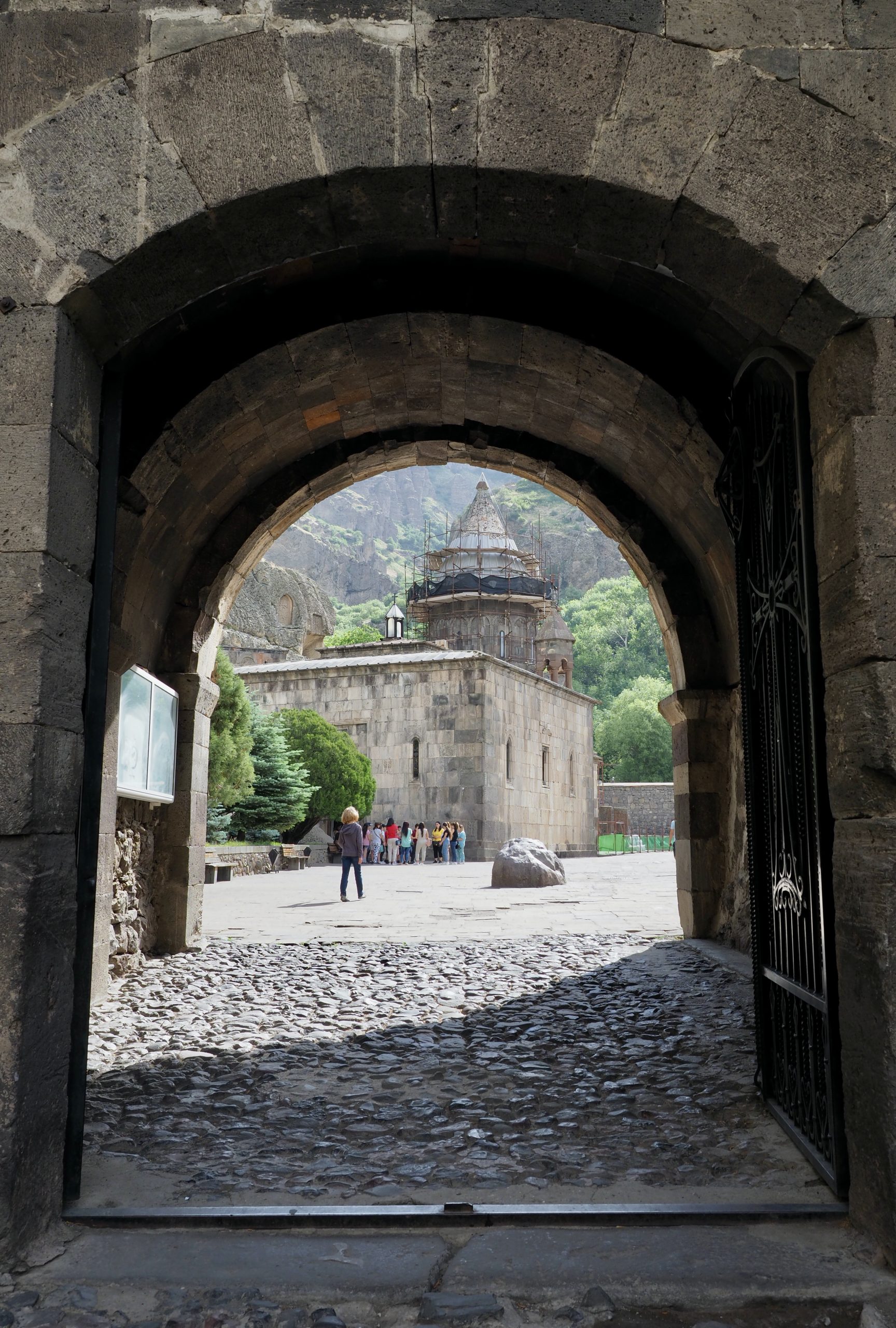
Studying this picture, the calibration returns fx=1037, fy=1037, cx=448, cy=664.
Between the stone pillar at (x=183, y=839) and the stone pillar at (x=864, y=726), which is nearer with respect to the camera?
the stone pillar at (x=864, y=726)

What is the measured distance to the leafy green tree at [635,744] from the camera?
206 feet

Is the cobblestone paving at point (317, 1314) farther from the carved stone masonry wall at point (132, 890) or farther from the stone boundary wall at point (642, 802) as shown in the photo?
the stone boundary wall at point (642, 802)

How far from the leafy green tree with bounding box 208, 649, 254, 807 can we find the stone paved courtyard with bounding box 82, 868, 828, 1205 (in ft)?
35.0

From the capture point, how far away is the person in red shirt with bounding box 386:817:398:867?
82.7 feet

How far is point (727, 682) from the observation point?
812cm

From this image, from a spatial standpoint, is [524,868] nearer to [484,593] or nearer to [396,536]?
[484,593]

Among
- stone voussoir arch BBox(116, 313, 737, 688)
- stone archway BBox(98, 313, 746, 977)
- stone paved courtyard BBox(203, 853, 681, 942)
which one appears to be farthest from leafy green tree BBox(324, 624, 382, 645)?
stone voussoir arch BBox(116, 313, 737, 688)

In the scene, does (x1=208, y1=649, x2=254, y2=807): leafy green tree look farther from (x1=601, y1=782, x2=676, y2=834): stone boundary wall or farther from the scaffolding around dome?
(x1=601, y1=782, x2=676, y2=834): stone boundary wall

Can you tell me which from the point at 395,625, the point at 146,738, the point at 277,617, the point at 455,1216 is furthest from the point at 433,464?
the point at 277,617

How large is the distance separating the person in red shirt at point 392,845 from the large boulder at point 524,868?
8.62m

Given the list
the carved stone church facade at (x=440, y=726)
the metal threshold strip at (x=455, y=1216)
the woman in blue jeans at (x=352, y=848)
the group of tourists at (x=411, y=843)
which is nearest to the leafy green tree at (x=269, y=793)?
the group of tourists at (x=411, y=843)

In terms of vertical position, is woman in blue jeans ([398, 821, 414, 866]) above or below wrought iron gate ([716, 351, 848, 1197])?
below

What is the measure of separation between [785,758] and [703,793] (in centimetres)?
479

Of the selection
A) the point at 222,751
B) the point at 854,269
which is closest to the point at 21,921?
the point at 854,269
